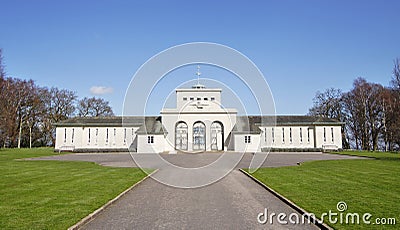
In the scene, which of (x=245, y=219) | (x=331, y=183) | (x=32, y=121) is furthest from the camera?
(x=32, y=121)

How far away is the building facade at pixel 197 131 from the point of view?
43344 millimetres

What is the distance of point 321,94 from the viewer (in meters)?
Answer: 55.3

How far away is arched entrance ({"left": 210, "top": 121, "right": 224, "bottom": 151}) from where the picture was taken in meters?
44.9

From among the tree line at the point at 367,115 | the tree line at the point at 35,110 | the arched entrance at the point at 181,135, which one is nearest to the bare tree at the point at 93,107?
the tree line at the point at 35,110

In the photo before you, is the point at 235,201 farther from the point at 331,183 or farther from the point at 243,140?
the point at 243,140

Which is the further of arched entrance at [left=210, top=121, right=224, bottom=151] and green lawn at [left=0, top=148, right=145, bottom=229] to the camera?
arched entrance at [left=210, top=121, right=224, bottom=151]

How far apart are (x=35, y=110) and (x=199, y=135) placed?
97.7ft

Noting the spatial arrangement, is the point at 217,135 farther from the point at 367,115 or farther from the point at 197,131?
the point at 367,115

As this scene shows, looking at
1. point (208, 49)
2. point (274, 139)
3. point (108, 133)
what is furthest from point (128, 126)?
point (208, 49)

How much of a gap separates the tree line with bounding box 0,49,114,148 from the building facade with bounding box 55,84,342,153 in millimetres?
9008

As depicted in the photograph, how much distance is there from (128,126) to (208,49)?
3857 centimetres

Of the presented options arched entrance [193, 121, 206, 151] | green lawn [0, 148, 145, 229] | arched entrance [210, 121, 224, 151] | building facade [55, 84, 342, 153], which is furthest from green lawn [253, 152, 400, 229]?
arched entrance [210, 121, 224, 151]

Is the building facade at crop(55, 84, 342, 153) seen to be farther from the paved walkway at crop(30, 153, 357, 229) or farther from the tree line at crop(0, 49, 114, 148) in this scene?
the paved walkway at crop(30, 153, 357, 229)

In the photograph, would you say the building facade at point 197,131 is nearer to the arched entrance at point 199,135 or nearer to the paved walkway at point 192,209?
the arched entrance at point 199,135
